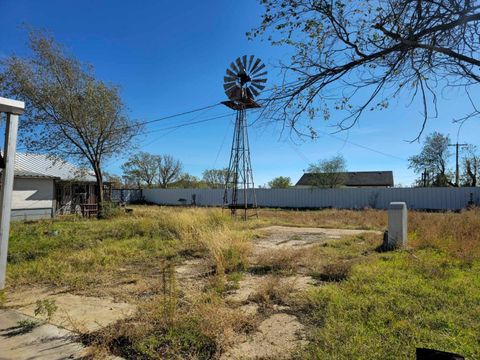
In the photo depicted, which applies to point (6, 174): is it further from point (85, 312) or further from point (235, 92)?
point (235, 92)

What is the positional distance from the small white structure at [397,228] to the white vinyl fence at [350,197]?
62.8 feet

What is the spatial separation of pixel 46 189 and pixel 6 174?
16523 mm

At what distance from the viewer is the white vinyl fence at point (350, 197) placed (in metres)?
23.6

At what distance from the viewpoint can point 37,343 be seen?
298cm

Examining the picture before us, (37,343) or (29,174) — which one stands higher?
(29,174)

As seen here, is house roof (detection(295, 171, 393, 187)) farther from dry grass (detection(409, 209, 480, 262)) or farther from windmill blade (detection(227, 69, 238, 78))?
dry grass (detection(409, 209, 480, 262))

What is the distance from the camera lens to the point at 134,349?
280cm

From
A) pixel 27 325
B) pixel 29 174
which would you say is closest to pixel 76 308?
pixel 27 325

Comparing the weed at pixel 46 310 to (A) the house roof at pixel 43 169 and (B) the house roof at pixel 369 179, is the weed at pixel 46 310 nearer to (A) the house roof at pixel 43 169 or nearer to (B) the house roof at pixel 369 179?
(A) the house roof at pixel 43 169

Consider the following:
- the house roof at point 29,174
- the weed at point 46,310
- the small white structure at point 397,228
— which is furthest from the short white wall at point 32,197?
the small white structure at point 397,228

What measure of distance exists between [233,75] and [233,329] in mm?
14472

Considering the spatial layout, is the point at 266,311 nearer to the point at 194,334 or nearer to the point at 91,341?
the point at 194,334

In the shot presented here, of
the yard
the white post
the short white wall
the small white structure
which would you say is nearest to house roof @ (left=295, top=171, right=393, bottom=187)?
the short white wall

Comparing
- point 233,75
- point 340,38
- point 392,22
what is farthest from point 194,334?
point 233,75
